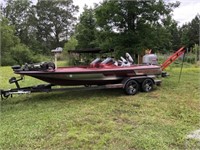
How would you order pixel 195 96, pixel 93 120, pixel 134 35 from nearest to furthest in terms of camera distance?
pixel 93 120 < pixel 195 96 < pixel 134 35

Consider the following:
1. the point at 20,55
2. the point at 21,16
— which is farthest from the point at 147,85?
the point at 21,16

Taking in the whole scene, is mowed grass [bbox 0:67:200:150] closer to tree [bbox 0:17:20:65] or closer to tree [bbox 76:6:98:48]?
tree [bbox 76:6:98:48]

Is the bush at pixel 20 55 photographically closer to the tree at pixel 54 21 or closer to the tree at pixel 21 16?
the tree at pixel 21 16

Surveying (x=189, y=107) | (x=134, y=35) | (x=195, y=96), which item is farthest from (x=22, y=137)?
(x=134, y=35)

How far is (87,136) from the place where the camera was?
10.5 feet

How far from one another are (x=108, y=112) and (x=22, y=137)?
5.39 feet

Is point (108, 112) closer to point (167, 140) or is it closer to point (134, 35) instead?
point (167, 140)

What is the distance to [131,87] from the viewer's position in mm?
5684

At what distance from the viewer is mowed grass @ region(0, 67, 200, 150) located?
10.0 ft

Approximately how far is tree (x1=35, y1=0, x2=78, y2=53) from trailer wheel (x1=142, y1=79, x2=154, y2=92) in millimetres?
32299

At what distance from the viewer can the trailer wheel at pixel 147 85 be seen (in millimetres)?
5938

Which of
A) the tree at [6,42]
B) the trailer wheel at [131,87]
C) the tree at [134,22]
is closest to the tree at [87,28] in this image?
the tree at [134,22]

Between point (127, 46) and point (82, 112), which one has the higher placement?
point (127, 46)

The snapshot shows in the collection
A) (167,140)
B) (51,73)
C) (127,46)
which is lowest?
(167,140)
